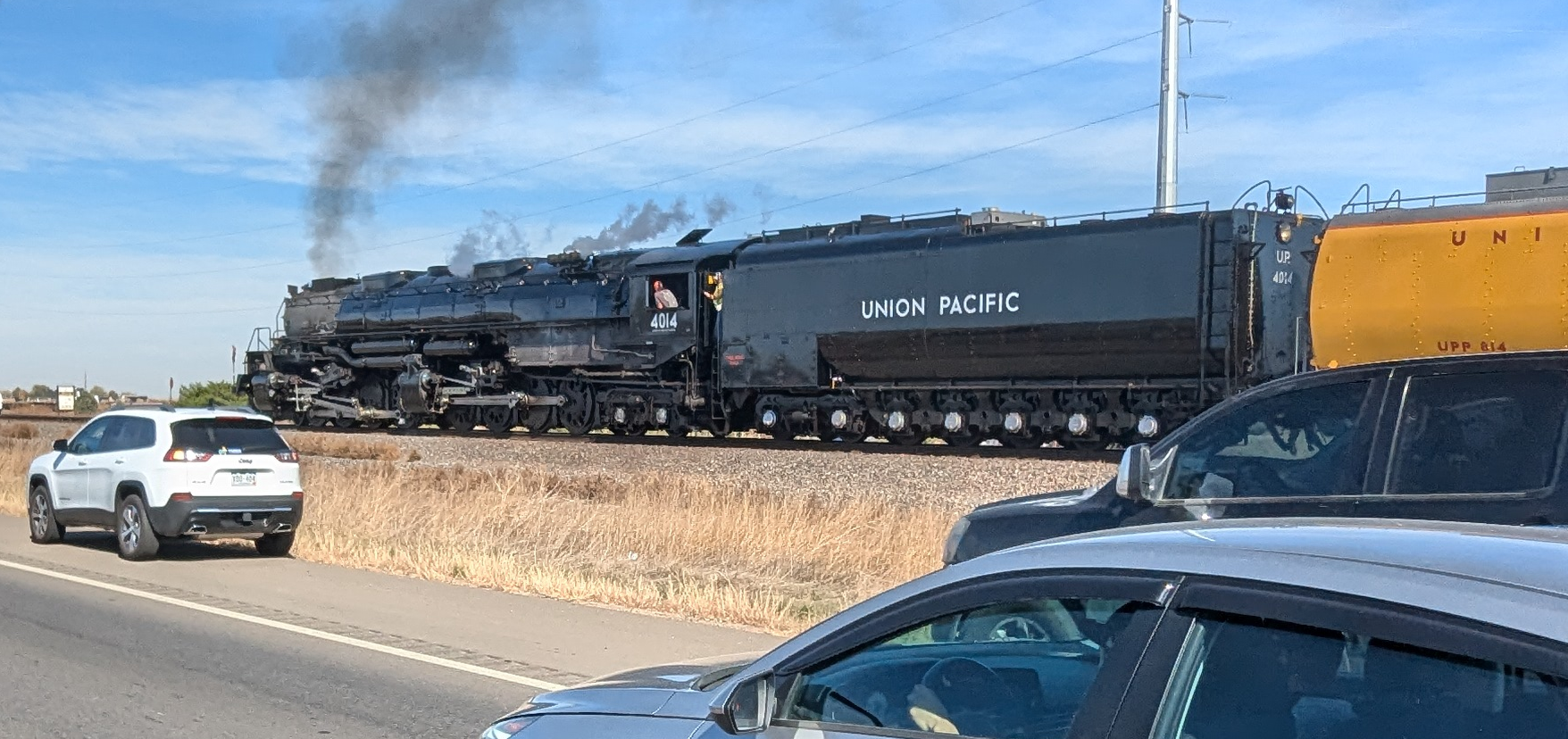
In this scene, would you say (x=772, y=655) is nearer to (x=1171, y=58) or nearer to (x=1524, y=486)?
(x=1524, y=486)

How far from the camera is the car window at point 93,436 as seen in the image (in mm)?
14562

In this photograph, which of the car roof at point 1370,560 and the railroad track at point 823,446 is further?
the railroad track at point 823,446

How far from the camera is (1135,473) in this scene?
19.4 ft

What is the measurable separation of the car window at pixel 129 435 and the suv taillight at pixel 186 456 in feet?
0.98

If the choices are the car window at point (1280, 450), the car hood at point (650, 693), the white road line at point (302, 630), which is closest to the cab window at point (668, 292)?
the white road line at point (302, 630)

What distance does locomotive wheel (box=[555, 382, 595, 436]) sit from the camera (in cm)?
2927

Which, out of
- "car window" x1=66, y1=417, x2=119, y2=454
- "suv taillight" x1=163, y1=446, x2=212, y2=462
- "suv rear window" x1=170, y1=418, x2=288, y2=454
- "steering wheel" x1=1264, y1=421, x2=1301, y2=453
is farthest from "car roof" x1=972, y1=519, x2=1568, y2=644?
"car window" x1=66, y1=417, x2=119, y2=454

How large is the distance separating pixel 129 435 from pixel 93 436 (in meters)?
1.01

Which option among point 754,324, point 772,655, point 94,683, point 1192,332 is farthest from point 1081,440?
point 772,655

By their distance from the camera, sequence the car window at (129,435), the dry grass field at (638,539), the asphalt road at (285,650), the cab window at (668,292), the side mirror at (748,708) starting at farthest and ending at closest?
the cab window at (668,292)
the car window at (129,435)
the dry grass field at (638,539)
the asphalt road at (285,650)
the side mirror at (748,708)

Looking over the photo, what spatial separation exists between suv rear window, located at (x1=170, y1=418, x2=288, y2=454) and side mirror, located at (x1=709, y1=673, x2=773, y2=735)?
465 inches

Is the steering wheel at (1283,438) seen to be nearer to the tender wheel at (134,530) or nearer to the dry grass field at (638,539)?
the dry grass field at (638,539)

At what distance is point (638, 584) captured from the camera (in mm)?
12289

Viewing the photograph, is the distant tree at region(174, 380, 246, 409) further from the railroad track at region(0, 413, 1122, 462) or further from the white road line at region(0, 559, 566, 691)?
the white road line at region(0, 559, 566, 691)
